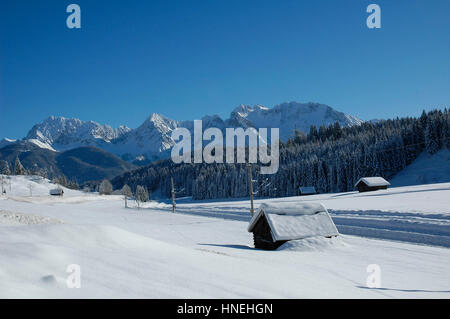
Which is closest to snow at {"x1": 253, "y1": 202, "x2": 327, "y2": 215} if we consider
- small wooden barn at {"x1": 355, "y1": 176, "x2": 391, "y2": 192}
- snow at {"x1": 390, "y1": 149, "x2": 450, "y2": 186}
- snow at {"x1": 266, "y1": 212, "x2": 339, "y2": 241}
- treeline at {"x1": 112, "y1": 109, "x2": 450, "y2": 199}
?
snow at {"x1": 266, "y1": 212, "x2": 339, "y2": 241}

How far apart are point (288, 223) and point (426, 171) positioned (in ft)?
286

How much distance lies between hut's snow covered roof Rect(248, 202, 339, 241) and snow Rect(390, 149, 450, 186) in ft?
261

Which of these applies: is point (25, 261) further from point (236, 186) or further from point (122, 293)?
point (236, 186)

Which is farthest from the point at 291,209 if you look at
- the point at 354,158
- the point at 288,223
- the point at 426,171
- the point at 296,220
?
the point at 426,171

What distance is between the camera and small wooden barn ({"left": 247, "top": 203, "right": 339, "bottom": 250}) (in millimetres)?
15766

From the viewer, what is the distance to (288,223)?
16.3 meters

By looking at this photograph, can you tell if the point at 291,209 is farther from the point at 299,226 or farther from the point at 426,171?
the point at 426,171

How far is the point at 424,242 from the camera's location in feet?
59.1

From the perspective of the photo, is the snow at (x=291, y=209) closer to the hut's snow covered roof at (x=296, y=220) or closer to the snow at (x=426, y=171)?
the hut's snow covered roof at (x=296, y=220)

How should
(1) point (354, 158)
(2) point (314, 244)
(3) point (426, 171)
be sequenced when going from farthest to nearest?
(1) point (354, 158) → (3) point (426, 171) → (2) point (314, 244)

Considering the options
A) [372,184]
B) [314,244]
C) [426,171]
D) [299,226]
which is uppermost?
[426,171]

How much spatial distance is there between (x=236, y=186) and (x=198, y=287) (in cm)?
11943

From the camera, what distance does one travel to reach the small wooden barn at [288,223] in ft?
51.7
